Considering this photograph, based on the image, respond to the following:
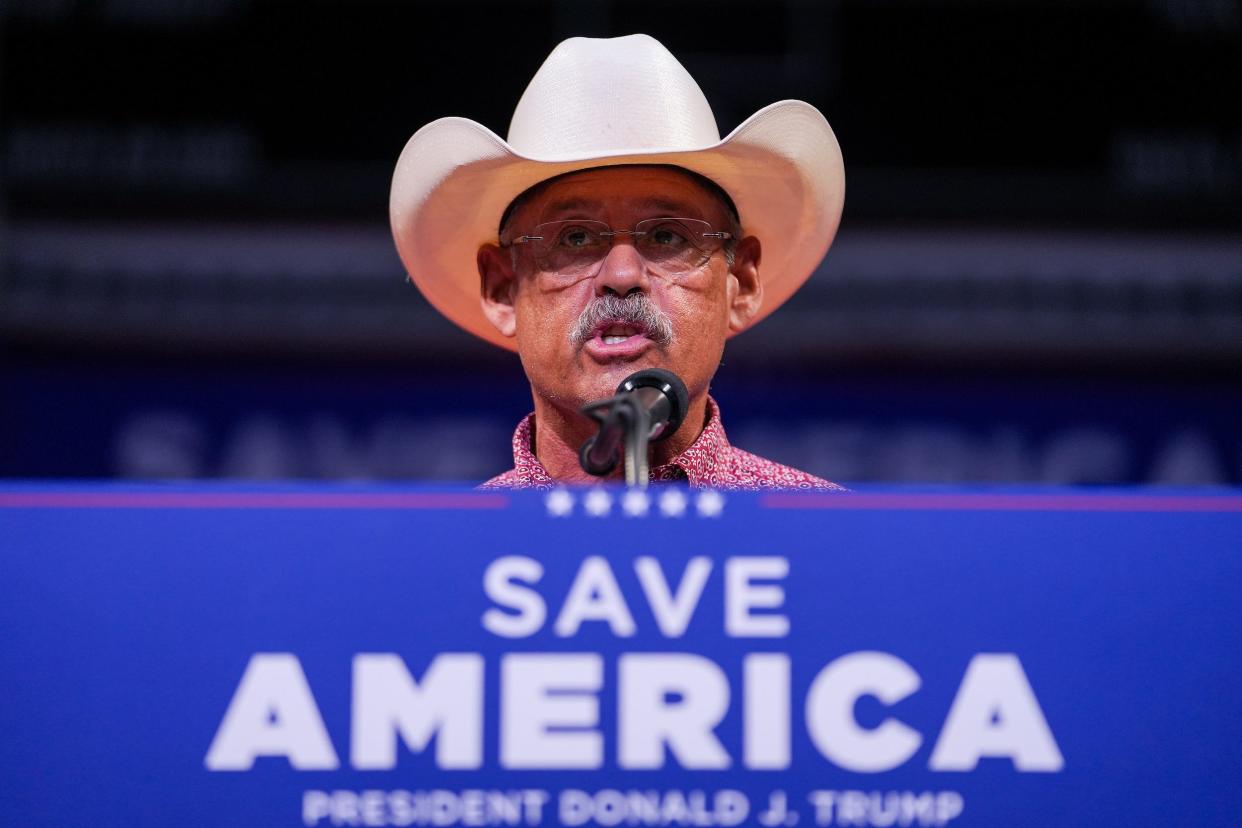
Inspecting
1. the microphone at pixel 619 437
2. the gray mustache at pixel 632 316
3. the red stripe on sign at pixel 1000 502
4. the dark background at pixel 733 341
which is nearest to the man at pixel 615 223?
the gray mustache at pixel 632 316

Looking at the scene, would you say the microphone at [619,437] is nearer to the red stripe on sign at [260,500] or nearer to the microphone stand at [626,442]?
the microphone stand at [626,442]

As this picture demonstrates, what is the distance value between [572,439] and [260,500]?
1060 mm

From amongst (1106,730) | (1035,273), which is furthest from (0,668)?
(1035,273)

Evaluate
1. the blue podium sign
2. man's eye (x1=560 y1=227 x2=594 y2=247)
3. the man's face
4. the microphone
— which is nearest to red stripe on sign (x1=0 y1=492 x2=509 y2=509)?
the blue podium sign

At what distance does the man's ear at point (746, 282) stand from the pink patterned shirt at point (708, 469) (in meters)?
0.16

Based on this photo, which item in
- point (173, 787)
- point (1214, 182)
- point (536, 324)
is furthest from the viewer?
point (1214, 182)

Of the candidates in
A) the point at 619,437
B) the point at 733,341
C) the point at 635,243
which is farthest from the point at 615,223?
the point at 733,341

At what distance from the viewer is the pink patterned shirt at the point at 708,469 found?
7.08 feet

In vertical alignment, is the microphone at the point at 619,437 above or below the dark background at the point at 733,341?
below

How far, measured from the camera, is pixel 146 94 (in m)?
4.49

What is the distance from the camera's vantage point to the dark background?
4430 mm

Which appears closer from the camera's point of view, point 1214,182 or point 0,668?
point 0,668

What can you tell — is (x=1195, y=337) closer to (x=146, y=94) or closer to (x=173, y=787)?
(x=146, y=94)

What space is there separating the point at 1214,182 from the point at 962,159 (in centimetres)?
76
